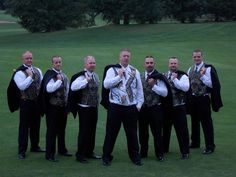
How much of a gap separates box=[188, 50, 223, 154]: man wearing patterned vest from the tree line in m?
42.4

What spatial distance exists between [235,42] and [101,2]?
1799 cm

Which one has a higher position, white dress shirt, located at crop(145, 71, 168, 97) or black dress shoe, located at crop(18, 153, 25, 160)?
white dress shirt, located at crop(145, 71, 168, 97)

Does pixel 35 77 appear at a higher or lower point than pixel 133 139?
higher

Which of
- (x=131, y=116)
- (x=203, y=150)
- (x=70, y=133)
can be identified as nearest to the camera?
(x=131, y=116)

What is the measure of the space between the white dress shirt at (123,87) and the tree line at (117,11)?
4371cm

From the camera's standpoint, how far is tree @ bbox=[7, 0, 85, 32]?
187ft

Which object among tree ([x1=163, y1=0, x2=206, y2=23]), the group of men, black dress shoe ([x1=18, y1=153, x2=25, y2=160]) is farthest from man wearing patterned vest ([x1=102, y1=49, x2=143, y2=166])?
tree ([x1=163, y1=0, x2=206, y2=23])

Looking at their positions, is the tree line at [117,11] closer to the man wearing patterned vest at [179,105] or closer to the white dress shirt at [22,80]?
the man wearing patterned vest at [179,105]

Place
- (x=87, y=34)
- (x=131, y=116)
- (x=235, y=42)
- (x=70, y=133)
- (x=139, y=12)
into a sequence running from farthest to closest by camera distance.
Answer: (x=139, y=12) < (x=87, y=34) < (x=235, y=42) < (x=70, y=133) < (x=131, y=116)

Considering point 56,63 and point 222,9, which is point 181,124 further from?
point 222,9

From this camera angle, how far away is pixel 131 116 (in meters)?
10.4

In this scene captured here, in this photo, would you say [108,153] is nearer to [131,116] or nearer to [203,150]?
[131,116]

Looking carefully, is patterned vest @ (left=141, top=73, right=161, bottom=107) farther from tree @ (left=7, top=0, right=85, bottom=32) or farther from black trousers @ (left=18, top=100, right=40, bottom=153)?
tree @ (left=7, top=0, right=85, bottom=32)

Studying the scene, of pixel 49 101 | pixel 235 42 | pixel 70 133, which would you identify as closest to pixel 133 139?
pixel 49 101
